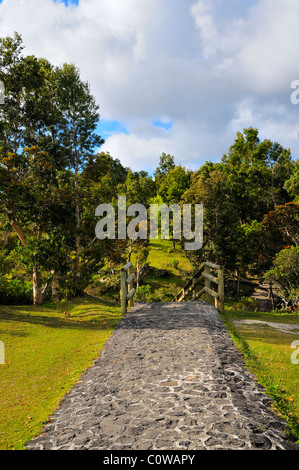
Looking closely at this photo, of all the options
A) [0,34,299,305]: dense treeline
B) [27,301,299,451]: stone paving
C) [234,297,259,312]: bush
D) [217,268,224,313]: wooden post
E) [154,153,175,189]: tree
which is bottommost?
[234,297,259,312]: bush

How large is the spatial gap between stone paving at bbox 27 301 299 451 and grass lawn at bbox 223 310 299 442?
0.67 feet

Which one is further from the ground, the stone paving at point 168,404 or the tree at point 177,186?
the tree at point 177,186

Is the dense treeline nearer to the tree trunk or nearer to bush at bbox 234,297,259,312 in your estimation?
the tree trunk

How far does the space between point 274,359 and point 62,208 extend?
11.7m

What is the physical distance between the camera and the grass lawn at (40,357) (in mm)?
4480

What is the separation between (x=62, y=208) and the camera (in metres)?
14.9

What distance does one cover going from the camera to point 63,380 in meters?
5.86

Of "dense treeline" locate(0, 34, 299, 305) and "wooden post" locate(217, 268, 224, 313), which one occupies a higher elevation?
"dense treeline" locate(0, 34, 299, 305)

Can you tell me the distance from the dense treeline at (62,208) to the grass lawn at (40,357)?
8.84ft

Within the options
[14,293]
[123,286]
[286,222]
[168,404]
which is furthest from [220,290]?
[286,222]

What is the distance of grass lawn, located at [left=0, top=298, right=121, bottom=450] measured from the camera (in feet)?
14.7

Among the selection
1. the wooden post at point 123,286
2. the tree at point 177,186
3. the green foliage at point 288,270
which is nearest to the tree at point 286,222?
the green foliage at point 288,270

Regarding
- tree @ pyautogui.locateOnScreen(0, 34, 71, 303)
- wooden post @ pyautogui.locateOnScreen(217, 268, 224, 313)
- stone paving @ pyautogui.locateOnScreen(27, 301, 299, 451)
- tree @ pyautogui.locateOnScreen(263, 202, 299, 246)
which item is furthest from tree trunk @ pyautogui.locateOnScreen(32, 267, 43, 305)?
tree @ pyautogui.locateOnScreen(263, 202, 299, 246)

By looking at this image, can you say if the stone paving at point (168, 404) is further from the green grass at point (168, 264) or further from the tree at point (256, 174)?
the tree at point (256, 174)
